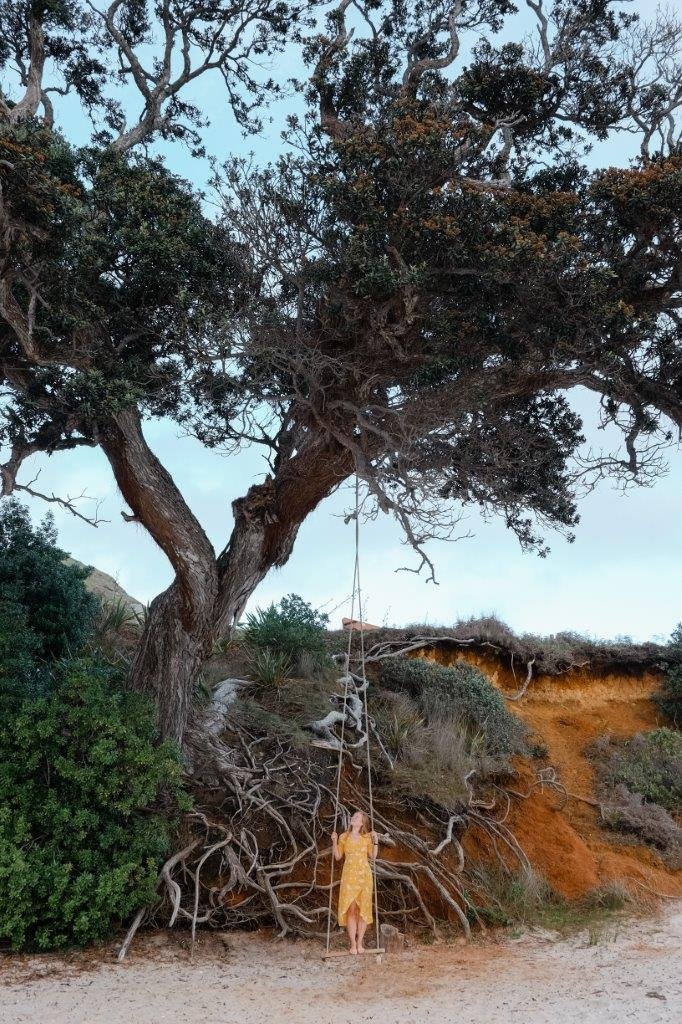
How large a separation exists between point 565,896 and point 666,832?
3.18 m

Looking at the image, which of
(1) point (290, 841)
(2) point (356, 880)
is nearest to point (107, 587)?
(1) point (290, 841)

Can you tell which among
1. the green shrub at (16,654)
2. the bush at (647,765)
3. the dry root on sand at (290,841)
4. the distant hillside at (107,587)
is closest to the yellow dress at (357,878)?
the dry root on sand at (290,841)

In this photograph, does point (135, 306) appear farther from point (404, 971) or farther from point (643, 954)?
point (643, 954)

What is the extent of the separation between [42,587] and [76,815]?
5.67 meters

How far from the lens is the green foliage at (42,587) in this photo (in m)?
14.6

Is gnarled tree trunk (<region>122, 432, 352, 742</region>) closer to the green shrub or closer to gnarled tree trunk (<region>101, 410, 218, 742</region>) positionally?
gnarled tree trunk (<region>101, 410, 218, 742</region>)

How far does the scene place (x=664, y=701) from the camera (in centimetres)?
2106

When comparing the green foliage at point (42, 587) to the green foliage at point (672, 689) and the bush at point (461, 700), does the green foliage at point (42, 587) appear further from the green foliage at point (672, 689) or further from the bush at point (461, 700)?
the green foliage at point (672, 689)

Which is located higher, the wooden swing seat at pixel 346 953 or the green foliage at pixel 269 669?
the green foliage at pixel 269 669

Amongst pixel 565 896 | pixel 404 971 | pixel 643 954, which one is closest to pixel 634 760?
pixel 565 896

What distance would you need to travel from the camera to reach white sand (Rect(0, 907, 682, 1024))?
8320 millimetres

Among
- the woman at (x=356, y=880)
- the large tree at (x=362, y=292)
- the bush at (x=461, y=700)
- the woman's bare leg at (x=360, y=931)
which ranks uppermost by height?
the large tree at (x=362, y=292)

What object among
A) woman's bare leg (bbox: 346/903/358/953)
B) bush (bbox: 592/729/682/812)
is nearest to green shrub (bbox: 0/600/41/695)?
woman's bare leg (bbox: 346/903/358/953)

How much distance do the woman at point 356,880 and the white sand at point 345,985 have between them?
0.48 metres
